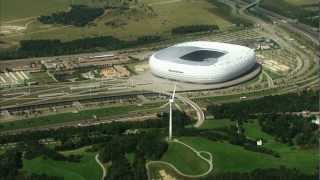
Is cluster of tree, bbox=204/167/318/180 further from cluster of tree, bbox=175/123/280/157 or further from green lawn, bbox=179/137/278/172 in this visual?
cluster of tree, bbox=175/123/280/157

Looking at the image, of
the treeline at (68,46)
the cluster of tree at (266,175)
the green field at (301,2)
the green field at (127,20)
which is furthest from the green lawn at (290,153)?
the green field at (301,2)

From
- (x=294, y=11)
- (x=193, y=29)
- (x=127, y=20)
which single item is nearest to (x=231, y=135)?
(x=193, y=29)

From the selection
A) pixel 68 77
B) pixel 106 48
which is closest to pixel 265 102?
pixel 68 77

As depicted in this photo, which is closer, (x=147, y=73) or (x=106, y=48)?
(x=147, y=73)

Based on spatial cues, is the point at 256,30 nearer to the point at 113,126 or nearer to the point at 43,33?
the point at 43,33

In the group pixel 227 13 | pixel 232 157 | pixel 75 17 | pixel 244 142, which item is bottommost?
pixel 227 13

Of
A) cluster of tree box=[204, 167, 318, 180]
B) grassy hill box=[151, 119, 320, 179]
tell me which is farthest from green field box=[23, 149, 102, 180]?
cluster of tree box=[204, 167, 318, 180]

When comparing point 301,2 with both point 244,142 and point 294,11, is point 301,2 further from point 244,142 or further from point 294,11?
point 244,142
